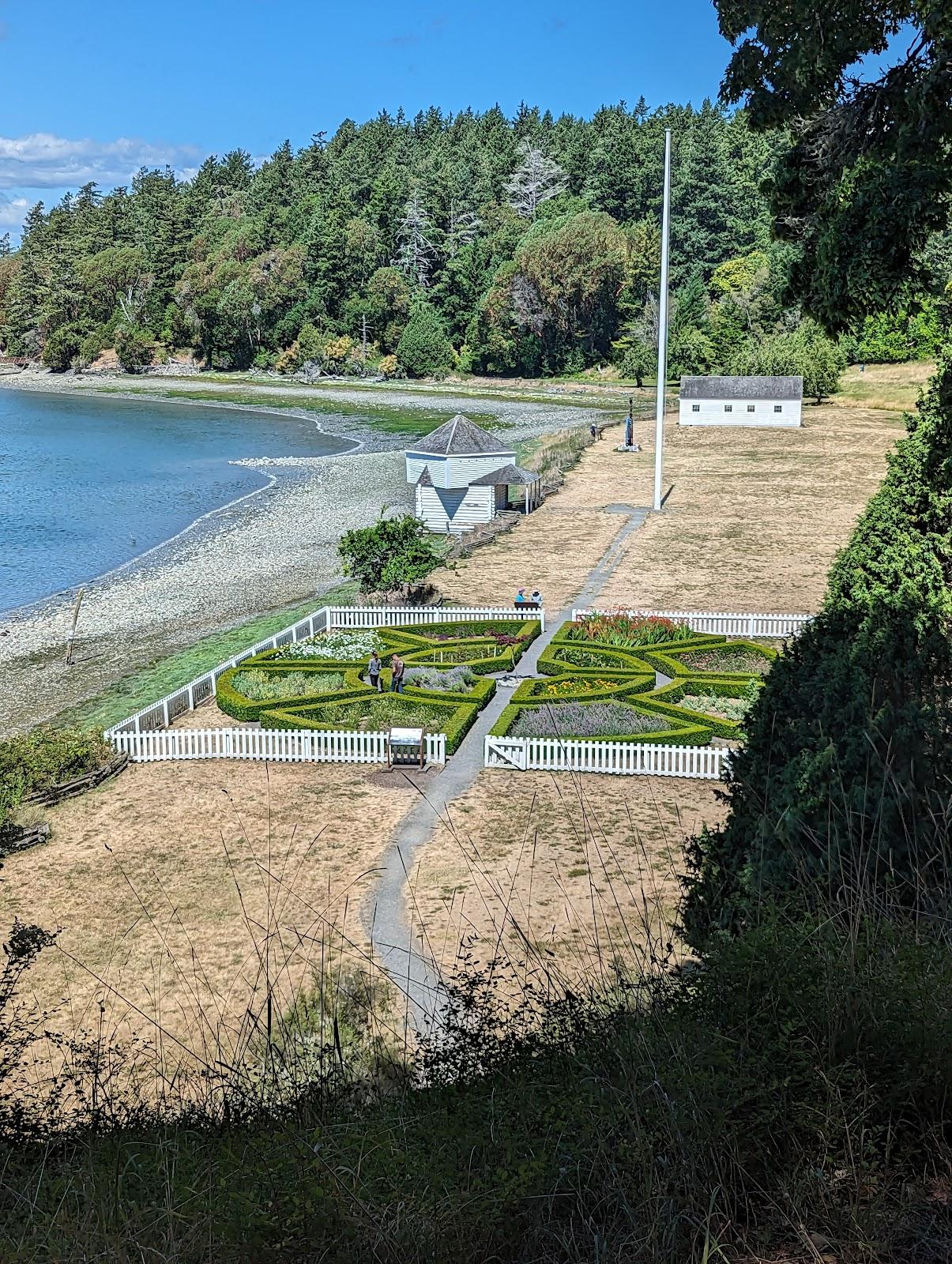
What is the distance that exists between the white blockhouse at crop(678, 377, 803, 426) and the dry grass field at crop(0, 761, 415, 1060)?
5188 cm

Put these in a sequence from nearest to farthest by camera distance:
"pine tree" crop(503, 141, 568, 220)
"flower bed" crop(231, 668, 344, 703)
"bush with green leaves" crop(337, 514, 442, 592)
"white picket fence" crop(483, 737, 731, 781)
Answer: "white picket fence" crop(483, 737, 731, 781), "flower bed" crop(231, 668, 344, 703), "bush with green leaves" crop(337, 514, 442, 592), "pine tree" crop(503, 141, 568, 220)

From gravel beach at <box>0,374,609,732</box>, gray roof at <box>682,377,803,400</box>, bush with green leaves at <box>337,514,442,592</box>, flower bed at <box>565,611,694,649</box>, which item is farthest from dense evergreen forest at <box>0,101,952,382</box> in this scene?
flower bed at <box>565,611,694,649</box>

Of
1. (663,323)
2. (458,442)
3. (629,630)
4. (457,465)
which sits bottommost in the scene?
(629,630)

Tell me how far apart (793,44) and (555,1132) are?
366 inches

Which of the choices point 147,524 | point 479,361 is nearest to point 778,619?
point 147,524

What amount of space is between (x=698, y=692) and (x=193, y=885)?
10485mm

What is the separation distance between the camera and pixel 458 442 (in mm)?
40500

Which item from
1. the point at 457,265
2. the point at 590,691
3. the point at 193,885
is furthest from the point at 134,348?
the point at 193,885

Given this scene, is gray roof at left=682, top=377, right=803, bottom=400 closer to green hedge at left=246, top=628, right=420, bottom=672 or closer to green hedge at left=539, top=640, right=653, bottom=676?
green hedge at left=539, top=640, right=653, bottom=676

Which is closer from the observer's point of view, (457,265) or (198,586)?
(198,586)

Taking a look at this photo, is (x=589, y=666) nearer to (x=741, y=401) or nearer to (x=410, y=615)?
(x=410, y=615)

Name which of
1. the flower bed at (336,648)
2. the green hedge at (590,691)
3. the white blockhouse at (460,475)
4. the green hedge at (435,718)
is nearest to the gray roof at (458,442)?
the white blockhouse at (460,475)

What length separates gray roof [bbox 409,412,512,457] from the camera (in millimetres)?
40406

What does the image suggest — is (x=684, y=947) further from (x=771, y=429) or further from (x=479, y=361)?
(x=479, y=361)
